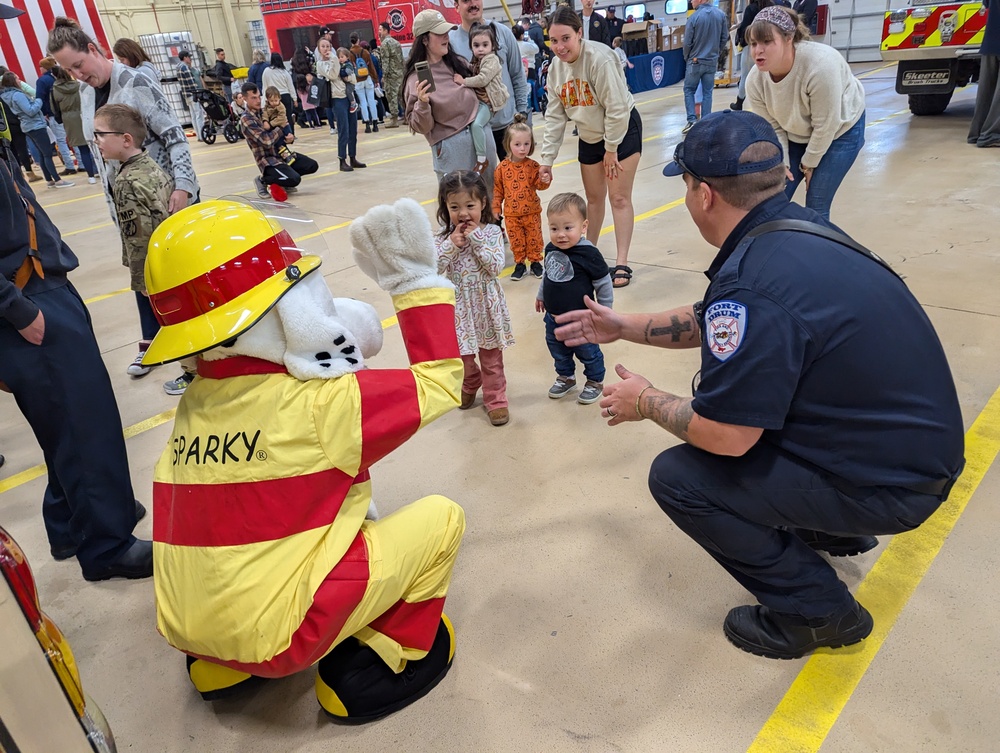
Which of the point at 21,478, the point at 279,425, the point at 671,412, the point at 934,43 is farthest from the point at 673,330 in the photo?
the point at 934,43

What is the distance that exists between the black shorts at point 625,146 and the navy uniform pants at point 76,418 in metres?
3.29

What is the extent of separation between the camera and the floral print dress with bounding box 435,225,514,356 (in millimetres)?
3309

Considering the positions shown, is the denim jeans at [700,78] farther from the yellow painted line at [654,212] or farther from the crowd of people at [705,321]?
the crowd of people at [705,321]

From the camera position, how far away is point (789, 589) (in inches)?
78.0

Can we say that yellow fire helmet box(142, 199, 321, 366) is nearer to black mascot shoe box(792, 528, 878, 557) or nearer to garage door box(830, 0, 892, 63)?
black mascot shoe box(792, 528, 878, 557)

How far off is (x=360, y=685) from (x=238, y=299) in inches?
44.4

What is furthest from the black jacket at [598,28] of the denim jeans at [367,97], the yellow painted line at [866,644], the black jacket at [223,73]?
the yellow painted line at [866,644]

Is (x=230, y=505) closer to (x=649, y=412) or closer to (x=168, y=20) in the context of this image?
(x=649, y=412)

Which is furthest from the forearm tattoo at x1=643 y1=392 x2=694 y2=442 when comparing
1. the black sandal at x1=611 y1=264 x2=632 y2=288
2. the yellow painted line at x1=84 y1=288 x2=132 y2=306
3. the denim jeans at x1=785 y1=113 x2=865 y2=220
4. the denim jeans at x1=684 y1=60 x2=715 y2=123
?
the denim jeans at x1=684 y1=60 x2=715 y2=123

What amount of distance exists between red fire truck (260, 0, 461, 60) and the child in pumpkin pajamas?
1536 centimetres

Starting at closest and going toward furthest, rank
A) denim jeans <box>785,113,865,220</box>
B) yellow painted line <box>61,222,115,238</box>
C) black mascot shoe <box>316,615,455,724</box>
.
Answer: black mascot shoe <box>316,615,455,724</box> < denim jeans <box>785,113,865,220</box> < yellow painted line <box>61,222,115,238</box>

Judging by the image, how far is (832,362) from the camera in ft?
5.51

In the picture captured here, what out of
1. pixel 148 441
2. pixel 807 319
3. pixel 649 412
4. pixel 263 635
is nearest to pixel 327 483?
pixel 263 635

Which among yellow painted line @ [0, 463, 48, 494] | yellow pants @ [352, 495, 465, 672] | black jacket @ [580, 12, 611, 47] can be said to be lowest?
yellow painted line @ [0, 463, 48, 494]
